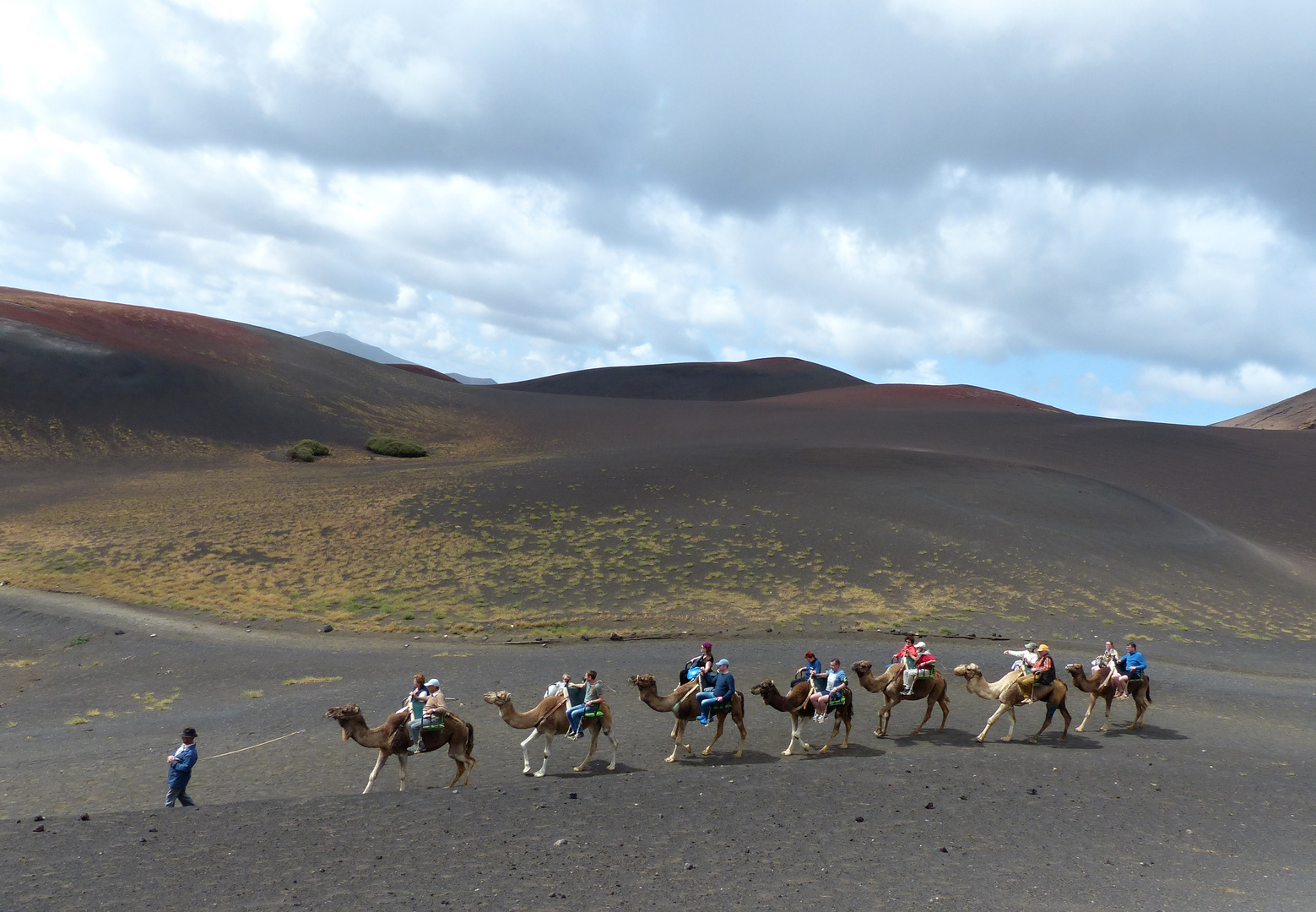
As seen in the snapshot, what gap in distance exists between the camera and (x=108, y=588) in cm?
3212

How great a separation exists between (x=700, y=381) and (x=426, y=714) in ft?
561

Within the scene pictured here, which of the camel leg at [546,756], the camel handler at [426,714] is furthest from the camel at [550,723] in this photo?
the camel handler at [426,714]

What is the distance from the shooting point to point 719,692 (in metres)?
16.8

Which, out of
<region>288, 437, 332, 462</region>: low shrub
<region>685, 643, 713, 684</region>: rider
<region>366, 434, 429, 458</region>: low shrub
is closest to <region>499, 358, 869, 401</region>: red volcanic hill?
<region>366, 434, 429, 458</region>: low shrub

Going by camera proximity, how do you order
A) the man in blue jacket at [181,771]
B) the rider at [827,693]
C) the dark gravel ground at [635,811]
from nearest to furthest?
the dark gravel ground at [635,811]
the man in blue jacket at [181,771]
the rider at [827,693]

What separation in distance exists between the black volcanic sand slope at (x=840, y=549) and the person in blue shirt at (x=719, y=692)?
13.6 metres

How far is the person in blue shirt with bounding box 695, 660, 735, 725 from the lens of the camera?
16703 millimetres

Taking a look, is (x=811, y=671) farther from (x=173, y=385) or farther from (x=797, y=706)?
(x=173, y=385)

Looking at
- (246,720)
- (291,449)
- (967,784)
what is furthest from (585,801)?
(291,449)

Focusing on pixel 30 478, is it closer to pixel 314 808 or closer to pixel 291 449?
pixel 291 449

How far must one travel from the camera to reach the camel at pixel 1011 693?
716 inches

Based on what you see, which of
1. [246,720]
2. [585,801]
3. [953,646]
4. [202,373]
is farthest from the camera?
[202,373]

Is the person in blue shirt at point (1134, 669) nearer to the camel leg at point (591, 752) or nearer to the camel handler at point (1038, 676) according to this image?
the camel handler at point (1038, 676)

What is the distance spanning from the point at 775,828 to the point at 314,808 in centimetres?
728
